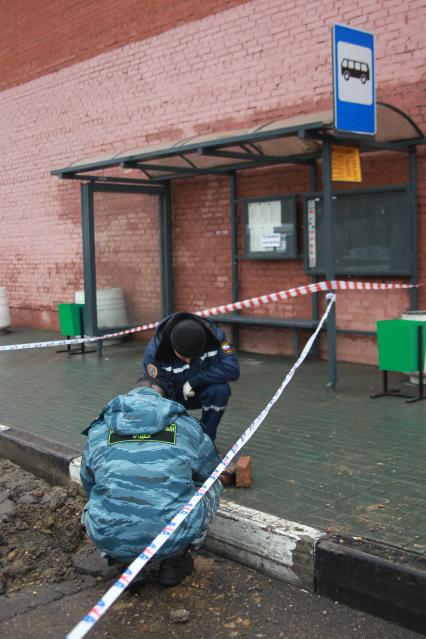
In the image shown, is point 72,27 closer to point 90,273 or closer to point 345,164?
point 90,273

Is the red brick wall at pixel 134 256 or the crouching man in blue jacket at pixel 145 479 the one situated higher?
the red brick wall at pixel 134 256

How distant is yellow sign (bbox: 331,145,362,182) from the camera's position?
769 cm

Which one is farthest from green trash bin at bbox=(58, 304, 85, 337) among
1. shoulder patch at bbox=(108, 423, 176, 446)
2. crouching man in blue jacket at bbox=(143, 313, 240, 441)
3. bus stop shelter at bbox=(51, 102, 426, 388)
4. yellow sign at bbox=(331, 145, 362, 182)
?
shoulder patch at bbox=(108, 423, 176, 446)

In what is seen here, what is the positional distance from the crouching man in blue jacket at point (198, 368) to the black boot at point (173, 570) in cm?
148

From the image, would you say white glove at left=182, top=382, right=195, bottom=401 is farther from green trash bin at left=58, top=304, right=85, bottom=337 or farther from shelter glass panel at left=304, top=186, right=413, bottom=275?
green trash bin at left=58, top=304, right=85, bottom=337

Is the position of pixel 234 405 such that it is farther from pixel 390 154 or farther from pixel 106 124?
pixel 106 124

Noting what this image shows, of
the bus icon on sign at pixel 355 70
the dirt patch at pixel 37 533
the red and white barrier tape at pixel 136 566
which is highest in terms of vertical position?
the bus icon on sign at pixel 355 70

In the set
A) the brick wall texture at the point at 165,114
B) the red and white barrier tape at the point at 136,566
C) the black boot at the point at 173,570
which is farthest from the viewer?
the brick wall texture at the point at 165,114

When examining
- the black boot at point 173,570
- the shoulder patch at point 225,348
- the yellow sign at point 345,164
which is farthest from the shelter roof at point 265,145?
the black boot at point 173,570

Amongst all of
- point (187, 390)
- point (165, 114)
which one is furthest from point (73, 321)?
point (187, 390)

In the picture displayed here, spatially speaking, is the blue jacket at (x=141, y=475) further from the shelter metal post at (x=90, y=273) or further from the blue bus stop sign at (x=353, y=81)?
the shelter metal post at (x=90, y=273)

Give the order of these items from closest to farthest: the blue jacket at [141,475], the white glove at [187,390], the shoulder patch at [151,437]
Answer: the blue jacket at [141,475] → the shoulder patch at [151,437] → the white glove at [187,390]

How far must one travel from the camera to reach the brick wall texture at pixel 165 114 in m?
9.18

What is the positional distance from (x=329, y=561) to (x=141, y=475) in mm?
1072
